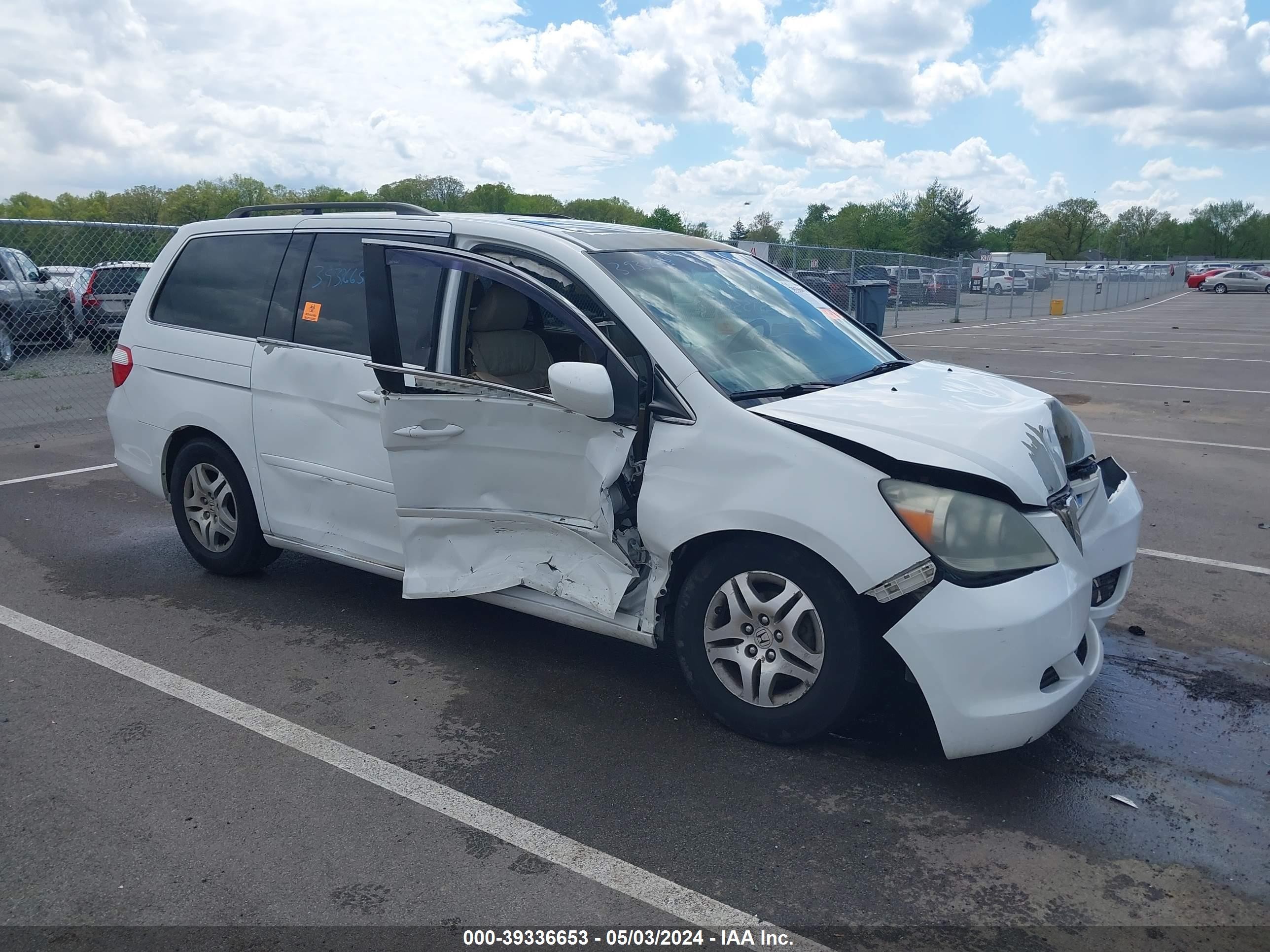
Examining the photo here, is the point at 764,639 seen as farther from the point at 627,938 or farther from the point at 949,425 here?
the point at 627,938

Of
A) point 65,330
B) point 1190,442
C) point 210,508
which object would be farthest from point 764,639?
point 65,330

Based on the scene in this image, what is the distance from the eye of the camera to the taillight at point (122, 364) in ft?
19.1

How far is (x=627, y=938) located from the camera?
2.77m

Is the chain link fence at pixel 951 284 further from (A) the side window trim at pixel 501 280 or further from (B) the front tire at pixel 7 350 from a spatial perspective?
(A) the side window trim at pixel 501 280

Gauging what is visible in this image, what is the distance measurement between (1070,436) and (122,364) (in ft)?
16.2

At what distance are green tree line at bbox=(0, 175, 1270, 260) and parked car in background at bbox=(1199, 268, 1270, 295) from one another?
591 inches

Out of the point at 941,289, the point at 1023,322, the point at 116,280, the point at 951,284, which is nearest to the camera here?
the point at 116,280

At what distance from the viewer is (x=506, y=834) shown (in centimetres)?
325

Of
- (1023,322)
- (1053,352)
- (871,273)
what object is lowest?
(1053,352)

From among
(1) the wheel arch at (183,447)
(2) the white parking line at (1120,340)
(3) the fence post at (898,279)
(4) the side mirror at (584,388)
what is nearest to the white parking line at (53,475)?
(1) the wheel arch at (183,447)

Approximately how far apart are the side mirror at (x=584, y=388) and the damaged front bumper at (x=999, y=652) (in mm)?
1299

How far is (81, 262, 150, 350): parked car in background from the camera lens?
12727mm

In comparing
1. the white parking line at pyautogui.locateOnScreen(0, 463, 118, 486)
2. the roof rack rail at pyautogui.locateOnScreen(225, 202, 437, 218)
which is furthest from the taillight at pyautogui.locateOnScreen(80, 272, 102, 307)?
the roof rack rail at pyautogui.locateOnScreen(225, 202, 437, 218)

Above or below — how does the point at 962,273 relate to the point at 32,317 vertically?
above
